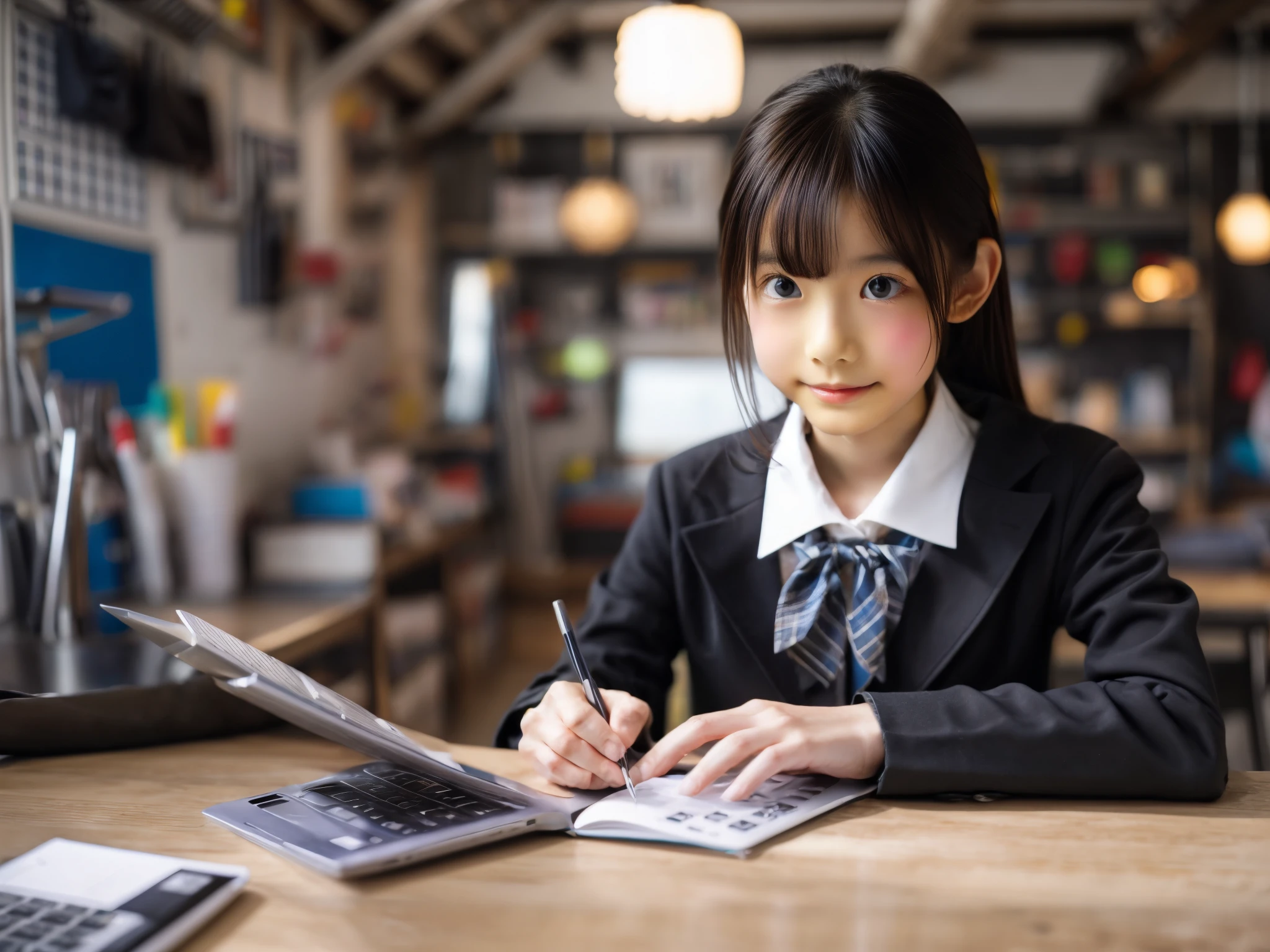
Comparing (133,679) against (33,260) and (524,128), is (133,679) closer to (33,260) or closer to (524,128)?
(33,260)

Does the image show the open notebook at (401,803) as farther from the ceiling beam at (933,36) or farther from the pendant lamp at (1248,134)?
the pendant lamp at (1248,134)

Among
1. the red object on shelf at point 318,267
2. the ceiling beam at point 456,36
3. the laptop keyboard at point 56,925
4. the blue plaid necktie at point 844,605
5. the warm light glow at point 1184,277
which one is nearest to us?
the laptop keyboard at point 56,925

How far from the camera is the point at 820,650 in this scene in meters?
1.14

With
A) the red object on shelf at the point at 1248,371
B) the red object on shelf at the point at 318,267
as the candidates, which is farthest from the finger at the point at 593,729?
the red object on shelf at the point at 1248,371

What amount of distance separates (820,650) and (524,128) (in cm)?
461

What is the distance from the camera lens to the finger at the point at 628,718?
958mm

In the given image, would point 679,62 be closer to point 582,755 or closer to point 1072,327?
point 582,755

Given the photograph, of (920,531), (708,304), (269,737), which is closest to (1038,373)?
(708,304)

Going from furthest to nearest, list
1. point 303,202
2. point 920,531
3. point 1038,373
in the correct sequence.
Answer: point 1038,373
point 303,202
point 920,531

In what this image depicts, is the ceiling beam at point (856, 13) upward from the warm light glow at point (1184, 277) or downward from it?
upward

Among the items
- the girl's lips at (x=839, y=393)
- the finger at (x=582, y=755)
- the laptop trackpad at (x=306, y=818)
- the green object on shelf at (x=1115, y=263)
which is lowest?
the laptop trackpad at (x=306, y=818)

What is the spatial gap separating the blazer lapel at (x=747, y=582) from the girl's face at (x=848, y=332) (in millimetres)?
201

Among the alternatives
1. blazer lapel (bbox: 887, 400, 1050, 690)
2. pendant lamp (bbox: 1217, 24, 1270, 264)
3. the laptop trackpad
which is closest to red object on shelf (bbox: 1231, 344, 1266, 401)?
pendant lamp (bbox: 1217, 24, 1270, 264)

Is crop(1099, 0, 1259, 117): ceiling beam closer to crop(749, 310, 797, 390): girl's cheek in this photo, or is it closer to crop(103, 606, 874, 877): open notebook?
crop(749, 310, 797, 390): girl's cheek
